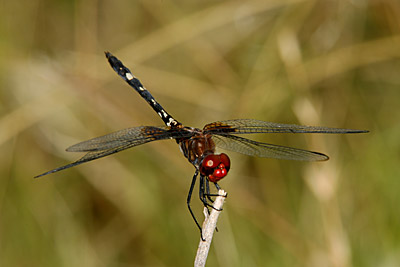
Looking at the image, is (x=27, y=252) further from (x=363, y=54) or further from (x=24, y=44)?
(x=363, y=54)

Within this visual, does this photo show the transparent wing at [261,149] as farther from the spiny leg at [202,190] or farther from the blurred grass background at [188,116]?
the blurred grass background at [188,116]

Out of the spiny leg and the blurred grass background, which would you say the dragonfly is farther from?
the blurred grass background

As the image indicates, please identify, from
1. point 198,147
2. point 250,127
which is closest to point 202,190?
point 198,147

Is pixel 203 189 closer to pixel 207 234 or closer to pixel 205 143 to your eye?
pixel 205 143

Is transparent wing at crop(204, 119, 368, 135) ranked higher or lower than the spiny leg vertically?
higher

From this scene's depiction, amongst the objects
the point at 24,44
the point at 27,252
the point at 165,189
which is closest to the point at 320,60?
the point at 165,189

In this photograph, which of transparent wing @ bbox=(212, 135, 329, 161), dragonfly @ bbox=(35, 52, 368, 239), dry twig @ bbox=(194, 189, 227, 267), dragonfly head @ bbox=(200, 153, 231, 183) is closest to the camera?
dry twig @ bbox=(194, 189, 227, 267)

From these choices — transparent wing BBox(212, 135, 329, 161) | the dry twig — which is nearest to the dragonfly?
transparent wing BBox(212, 135, 329, 161)
